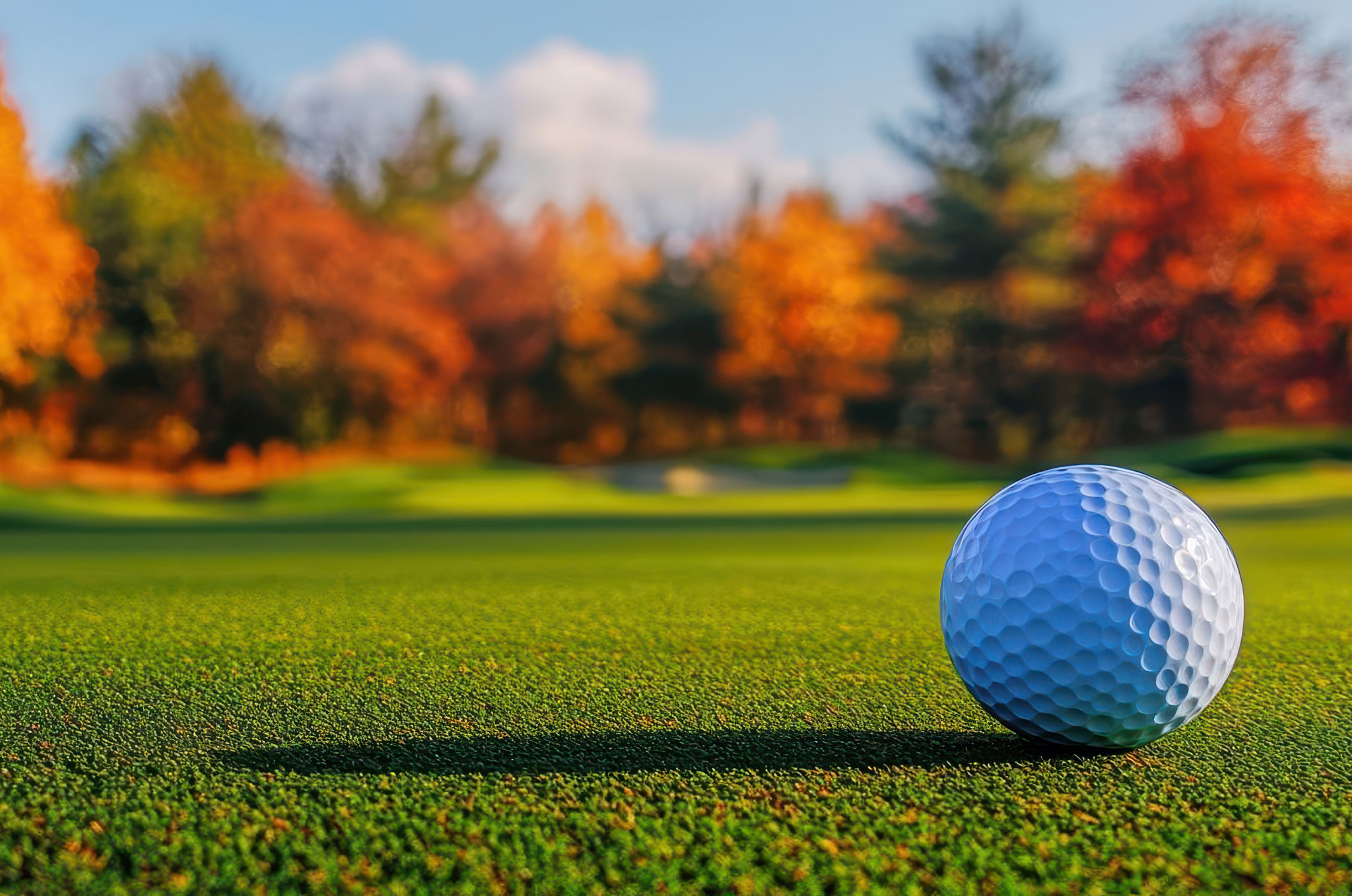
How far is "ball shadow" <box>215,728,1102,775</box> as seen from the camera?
10.5ft

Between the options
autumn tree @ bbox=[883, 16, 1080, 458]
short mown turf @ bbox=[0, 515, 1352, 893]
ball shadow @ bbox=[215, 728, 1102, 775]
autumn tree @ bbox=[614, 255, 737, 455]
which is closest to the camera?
short mown turf @ bbox=[0, 515, 1352, 893]

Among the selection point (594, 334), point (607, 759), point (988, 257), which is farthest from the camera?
point (594, 334)

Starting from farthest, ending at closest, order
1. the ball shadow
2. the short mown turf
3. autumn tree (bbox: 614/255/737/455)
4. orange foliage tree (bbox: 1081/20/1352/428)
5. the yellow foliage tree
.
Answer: autumn tree (bbox: 614/255/737/455)
orange foliage tree (bbox: 1081/20/1352/428)
the yellow foliage tree
the ball shadow
the short mown turf

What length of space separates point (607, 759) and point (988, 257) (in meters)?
32.0

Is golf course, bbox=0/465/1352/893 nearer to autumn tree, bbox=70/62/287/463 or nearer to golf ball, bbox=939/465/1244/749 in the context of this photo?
golf ball, bbox=939/465/1244/749

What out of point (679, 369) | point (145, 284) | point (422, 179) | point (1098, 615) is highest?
point (422, 179)

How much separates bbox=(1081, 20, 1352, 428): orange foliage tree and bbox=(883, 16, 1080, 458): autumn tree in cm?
269

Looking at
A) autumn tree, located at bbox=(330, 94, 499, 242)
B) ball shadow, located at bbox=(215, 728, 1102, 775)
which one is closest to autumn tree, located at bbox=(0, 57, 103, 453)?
autumn tree, located at bbox=(330, 94, 499, 242)

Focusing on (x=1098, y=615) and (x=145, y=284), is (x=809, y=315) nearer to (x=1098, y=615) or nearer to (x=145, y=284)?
(x=145, y=284)

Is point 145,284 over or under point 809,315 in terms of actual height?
over

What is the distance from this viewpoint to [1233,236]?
27.7 meters

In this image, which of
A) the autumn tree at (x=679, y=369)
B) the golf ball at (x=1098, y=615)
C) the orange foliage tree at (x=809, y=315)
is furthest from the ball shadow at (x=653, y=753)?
the autumn tree at (x=679, y=369)

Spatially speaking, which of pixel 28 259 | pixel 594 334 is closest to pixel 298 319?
pixel 28 259

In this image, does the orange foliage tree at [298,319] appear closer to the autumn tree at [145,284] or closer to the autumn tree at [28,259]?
the autumn tree at [145,284]
